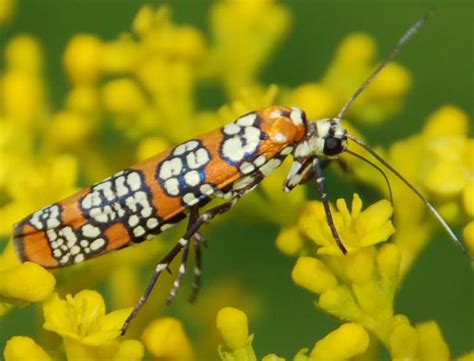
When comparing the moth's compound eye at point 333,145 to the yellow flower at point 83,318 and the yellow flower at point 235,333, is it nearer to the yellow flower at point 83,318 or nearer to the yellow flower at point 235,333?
the yellow flower at point 235,333

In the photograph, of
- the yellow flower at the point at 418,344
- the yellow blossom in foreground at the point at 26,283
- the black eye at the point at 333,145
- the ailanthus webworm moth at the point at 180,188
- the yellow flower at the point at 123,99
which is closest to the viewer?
the yellow flower at the point at 418,344

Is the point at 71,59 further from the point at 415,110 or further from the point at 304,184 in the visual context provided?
the point at 415,110

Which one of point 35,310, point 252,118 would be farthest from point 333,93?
point 35,310

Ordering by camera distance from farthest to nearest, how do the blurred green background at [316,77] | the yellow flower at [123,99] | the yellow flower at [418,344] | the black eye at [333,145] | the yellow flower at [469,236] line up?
1. the blurred green background at [316,77]
2. the yellow flower at [123,99]
3. the black eye at [333,145]
4. the yellow flower at [469,236]
5. the yellow flower at [418,344]

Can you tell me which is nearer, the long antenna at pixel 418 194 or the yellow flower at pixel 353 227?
the yellow flower at pixel 353 227

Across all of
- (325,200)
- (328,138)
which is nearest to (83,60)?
(328,138)

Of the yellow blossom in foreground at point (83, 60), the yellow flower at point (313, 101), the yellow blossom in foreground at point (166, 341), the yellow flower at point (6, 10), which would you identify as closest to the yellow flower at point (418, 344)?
the yellow blossom in foreground at point (166, 341)

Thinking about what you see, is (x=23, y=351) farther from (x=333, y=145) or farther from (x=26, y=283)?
(x=333, y=145)

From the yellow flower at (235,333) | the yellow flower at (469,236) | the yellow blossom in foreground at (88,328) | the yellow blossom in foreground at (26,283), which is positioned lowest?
the yellow flower at (469,236)
